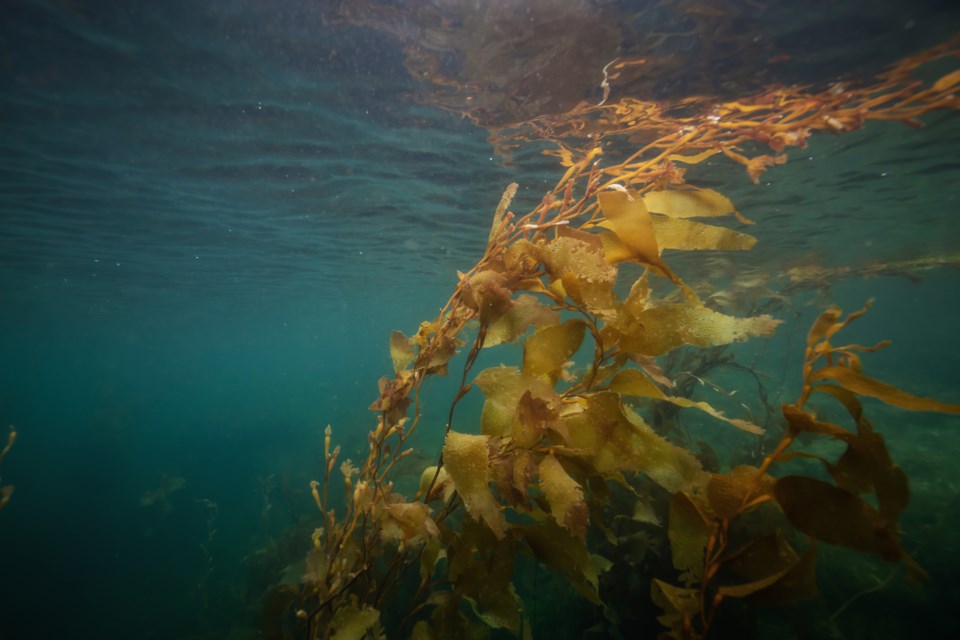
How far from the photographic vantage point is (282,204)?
14.0 m

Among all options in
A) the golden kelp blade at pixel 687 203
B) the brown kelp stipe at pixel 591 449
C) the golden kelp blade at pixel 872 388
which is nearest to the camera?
the golden kelp blade at pixel 872 388

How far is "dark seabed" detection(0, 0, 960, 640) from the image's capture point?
604 centimetres

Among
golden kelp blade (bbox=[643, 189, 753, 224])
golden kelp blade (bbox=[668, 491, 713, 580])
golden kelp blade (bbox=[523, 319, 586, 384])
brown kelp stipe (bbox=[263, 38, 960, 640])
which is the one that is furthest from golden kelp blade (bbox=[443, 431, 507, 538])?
golden kelp blade (bbox=[643, 189, 753, 224])

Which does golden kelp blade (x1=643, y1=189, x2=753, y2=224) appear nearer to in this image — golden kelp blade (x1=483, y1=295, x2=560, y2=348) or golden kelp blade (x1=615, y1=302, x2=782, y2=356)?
golden kelp blade (x1=615, y1=302, x2=782, y2=356)

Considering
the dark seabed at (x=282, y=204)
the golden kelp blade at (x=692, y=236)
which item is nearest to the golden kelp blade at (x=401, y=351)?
the golden kelp blade at (x=692, y=236)

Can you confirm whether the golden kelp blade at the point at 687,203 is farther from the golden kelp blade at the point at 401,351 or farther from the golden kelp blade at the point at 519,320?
the golden kelp blade at the point at 401,351

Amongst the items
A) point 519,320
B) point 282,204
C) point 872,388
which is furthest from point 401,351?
point 282,204

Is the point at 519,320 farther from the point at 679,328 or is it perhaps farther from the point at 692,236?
the point at 692,236

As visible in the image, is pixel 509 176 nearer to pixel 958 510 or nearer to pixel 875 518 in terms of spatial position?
pixel 875 518

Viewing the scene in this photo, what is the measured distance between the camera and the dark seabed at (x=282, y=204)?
238 inches

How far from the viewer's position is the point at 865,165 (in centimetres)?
1084

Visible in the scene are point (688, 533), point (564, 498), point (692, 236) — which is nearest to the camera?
point (564, 498)

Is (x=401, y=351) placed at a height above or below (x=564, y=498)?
above

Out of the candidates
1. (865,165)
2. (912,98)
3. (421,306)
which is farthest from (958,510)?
(421,306)
